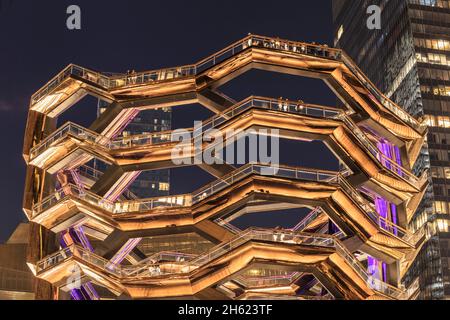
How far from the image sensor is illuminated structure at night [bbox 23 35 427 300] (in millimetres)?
41312

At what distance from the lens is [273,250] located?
40.4m

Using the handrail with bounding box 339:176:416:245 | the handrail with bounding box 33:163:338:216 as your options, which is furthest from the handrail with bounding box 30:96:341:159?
the handrail with bounding box 339:176:416:245

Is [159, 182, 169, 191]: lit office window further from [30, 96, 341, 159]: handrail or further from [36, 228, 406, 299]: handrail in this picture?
[36, 228, 406, 299]: handrail

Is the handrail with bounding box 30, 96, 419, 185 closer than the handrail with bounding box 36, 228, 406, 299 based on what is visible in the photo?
No

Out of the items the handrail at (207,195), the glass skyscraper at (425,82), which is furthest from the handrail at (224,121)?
the glass skyscraper at (425,82)

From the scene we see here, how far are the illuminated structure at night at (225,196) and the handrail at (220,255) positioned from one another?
2.8 inches

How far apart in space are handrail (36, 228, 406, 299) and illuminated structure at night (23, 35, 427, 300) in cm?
7

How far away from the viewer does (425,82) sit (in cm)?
13925

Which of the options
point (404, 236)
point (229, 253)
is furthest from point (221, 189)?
point (404, 236)

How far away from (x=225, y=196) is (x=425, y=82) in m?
106

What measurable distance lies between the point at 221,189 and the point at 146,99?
8992 mm

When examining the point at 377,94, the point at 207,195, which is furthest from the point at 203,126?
the point at 377,94
